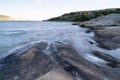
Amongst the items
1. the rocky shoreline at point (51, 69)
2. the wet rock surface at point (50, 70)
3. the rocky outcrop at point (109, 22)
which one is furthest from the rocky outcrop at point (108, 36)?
the wet rock surface at point (50, 70)

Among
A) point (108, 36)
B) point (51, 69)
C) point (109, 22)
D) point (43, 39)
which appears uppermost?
point (51, 69)

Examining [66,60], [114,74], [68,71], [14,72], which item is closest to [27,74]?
[14,72]

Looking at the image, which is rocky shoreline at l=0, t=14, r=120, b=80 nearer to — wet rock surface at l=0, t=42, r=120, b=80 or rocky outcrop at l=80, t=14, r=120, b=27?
wet rock surface at l=0, t=42, r=120, b=80

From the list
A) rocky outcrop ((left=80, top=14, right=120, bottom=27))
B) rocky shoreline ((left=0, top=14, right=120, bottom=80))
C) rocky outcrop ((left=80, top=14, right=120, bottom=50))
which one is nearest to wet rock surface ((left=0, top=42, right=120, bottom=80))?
rocky shoreline ((left=0, top=14, right=120, bottom=80))

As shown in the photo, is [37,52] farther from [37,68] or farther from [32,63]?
[37,68]

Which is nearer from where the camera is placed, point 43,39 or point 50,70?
point 50,70

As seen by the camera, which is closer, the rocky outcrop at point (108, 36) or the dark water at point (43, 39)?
the dark water at point (43, 39)

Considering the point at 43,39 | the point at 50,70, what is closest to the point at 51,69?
the point at 50,70

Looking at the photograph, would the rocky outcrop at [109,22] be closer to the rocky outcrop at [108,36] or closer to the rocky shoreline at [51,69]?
the rocky outcrop at [108,36]

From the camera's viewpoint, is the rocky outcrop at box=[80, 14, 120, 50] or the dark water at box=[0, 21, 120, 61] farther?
the rocky outcrop at box=[80, 14, 120, 50]

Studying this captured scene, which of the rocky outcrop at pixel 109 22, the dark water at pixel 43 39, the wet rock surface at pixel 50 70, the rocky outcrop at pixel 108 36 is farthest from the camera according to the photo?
the rocky outcrop at pixel 109 22

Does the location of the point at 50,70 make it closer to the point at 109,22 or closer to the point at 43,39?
the point at 43,39

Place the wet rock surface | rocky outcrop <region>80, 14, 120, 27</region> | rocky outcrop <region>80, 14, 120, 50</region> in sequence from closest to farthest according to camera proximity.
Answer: the wet rock surface < rocky outcrop <region>80, 14, 120, 50</region> < rocky outcrop <region>80, 14, 120, 27</region>

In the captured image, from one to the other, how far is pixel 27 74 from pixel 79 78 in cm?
297
